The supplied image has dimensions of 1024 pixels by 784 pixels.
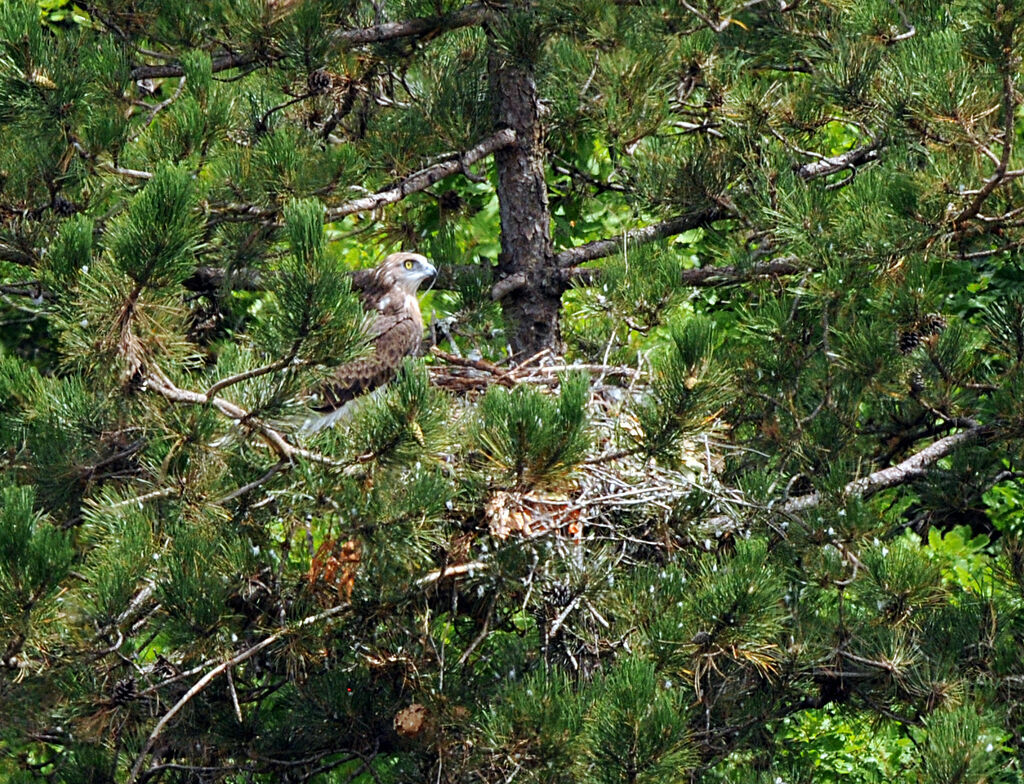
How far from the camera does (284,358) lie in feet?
14.9

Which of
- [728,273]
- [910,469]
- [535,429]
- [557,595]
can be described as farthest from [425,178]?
[535,429]

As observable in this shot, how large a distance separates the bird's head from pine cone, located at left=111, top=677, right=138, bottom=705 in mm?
3225

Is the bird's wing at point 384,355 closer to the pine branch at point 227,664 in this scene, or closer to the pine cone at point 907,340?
the pine branch at point 227,664

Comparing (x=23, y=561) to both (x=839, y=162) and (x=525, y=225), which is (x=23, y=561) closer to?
(x=525, y=225)

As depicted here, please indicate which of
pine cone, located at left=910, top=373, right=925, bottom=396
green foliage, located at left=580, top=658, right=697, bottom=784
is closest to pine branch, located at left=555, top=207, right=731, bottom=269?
pine cone, located at left=910, top=373, right=925, bottom=396

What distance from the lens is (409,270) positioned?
787 cm

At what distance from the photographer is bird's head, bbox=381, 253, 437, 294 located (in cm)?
777

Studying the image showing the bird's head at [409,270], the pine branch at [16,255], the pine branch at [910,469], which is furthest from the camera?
the bird's head at [409,270]

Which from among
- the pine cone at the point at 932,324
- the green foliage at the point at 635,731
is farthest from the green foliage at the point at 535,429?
the pine cone at the point at 932,324

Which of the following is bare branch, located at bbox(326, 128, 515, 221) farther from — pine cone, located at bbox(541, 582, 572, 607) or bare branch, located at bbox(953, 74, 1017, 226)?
bare branch, located at bbox(953, 74, 1017, 226)

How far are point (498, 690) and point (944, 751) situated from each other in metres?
1.52

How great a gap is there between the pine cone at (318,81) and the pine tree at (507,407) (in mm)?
27

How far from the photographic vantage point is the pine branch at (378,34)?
671cm

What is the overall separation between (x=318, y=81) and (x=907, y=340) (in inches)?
108
